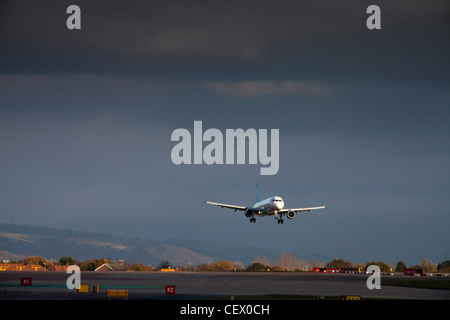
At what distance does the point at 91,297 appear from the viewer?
294 ft

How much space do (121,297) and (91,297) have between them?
3534mm

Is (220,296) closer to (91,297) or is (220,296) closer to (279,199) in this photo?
(91,297)

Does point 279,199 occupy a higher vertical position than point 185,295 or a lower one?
higher

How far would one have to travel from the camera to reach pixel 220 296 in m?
94.7

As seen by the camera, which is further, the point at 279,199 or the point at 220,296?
the point at 279,199
